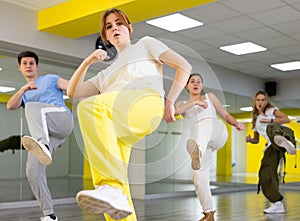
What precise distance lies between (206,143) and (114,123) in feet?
2.46

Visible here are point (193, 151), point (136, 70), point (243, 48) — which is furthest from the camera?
point (243, 48)

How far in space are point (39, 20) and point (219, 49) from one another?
3.49m

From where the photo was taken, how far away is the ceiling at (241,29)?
6.32m

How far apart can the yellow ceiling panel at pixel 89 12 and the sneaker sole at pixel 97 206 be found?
154 inches

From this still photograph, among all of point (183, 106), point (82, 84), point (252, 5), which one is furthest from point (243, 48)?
point (82, 84)

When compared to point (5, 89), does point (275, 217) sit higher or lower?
lower

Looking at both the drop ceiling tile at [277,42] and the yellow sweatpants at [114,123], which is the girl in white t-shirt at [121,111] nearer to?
the yellow sweatpants at [114,123]

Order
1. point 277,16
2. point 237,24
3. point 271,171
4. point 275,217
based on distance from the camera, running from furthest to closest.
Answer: point 237,24 < point 277,16 < point 271,171 < point 275,217

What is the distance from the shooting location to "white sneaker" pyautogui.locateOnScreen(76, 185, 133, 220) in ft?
5.75

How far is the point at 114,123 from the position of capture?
1.82m

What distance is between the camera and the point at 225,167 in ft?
36.6

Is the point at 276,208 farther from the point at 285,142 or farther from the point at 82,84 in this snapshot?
the point at 82,84

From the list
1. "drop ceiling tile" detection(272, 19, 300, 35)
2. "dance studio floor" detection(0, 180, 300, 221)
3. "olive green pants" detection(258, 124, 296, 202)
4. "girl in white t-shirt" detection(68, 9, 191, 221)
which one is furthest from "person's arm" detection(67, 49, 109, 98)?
"drop ceiling tile" detection(272, 19, 300, 35)

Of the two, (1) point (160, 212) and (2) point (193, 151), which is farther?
(1) point (160, 212)
